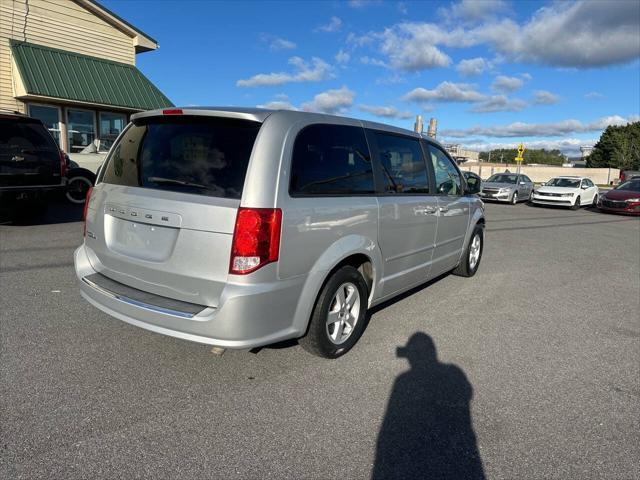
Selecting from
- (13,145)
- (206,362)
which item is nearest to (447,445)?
(206,362)

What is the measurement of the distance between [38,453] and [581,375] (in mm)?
3681

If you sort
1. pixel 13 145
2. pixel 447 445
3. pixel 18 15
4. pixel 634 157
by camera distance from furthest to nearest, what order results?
pixel 634 157, pixel 18 15, pixel 13 145, pixel 447 445

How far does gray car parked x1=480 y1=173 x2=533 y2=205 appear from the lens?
2097cm

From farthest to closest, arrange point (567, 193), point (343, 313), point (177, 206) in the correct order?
point (567, 193)
point (343, 313)
point (177, 206)

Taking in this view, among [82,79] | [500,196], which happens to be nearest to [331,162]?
[82,79]

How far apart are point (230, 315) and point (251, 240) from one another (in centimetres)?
47

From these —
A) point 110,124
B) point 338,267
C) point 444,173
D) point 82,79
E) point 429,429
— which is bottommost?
point 429,429

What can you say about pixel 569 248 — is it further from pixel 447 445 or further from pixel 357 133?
pixel 447 445

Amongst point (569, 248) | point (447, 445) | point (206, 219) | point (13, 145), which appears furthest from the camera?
point (569, 248)

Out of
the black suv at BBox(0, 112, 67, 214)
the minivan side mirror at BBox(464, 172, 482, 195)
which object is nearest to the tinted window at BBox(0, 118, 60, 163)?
the black suv at BBox(0, 112, 67, 214)

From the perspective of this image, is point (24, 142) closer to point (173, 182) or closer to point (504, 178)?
point (173, 182)

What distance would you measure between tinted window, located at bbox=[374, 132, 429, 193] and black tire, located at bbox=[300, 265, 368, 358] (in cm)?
91

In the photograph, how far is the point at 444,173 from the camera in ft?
17.3

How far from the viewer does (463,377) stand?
3.45 metres
